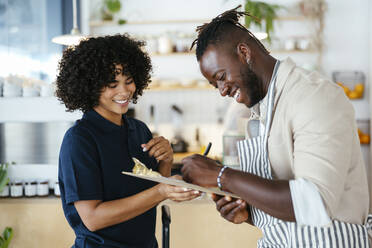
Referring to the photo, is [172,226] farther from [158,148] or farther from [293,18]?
[293,18]

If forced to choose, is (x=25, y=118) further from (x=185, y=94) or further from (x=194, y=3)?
(x=194, y=3)

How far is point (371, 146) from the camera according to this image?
469cm

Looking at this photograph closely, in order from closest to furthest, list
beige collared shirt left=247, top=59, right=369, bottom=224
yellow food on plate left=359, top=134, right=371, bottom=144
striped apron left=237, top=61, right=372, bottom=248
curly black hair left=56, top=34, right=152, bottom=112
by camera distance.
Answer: beige collared shirt left=247, top=59, right=369, bottom=224
striped apron left=237, top=61, right=372, bottom=248
curly black hair left=56, top=34, right=152, bottom=112
yellow food on plate left=359, top=134, right=371, bottom=144

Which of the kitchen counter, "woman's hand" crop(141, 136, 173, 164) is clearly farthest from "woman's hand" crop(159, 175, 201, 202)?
the kitchen counter

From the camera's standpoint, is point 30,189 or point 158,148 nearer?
point 158,148

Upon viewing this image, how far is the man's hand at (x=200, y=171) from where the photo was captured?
1.09 metres

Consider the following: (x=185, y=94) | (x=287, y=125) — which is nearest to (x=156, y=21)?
(x=185, y=94)

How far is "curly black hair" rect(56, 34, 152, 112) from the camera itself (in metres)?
1.50

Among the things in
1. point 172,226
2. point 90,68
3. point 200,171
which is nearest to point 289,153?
point 200,171

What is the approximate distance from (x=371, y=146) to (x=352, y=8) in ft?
5.68

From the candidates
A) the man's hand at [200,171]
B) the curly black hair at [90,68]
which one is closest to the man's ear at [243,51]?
the man's hand at [200,171]

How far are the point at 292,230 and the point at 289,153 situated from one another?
229 millimetres

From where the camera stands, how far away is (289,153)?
104cm

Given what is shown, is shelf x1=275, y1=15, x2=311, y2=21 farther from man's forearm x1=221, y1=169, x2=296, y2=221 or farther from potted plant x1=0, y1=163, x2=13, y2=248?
man's forearm x1=221, y1=169, x2=296, y2=221
